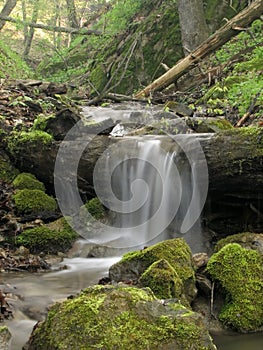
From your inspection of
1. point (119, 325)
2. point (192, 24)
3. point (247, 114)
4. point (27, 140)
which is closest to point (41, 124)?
point (27, 140)

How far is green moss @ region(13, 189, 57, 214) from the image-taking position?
21.8ft

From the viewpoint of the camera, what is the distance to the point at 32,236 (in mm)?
5906

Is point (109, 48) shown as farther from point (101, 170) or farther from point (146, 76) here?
point (101, 170)

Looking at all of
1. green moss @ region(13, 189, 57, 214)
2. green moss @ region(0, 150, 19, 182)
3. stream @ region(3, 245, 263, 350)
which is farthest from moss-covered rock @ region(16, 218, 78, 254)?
green moss @ region(0, 150, 19, 182)

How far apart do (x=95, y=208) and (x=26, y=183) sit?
4.05ft

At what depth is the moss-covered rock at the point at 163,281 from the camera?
3.68m

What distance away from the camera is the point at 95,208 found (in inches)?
280

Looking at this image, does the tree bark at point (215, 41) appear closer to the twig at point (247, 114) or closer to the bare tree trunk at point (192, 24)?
the bare tree trunk at point (192, 24)

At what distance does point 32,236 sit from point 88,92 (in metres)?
9.54

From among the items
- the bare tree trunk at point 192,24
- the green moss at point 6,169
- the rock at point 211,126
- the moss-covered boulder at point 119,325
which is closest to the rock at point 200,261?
the moss-covered boulder at point 119,325

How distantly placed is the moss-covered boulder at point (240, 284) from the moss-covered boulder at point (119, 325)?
3.54 feet

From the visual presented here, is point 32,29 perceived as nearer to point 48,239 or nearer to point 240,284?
point 48,239

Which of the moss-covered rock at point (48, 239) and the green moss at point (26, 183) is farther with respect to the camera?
the green moss at point (26, 183)

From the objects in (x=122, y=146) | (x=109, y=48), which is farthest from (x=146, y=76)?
(x=122, y=146)
